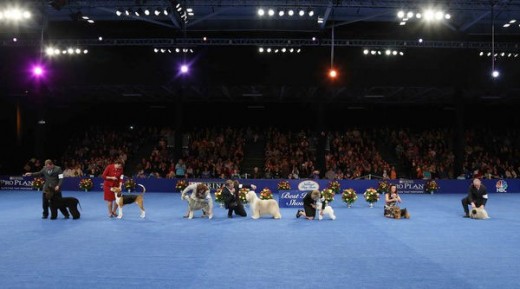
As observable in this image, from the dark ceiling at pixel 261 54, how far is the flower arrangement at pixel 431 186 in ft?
19.3

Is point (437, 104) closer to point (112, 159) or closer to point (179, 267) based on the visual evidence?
point (112, 159)

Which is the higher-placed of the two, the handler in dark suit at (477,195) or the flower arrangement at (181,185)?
the handler in dark suit at (477,195)

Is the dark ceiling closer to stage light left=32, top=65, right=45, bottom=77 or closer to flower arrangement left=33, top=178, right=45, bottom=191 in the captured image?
stage light left=32, top=65, right=45, bottom=77

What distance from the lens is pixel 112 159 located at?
3122 centimetres

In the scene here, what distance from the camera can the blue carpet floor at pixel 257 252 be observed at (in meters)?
7.52

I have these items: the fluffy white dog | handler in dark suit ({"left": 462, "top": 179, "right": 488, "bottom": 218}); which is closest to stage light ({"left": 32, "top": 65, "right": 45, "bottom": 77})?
the fluffy white dog

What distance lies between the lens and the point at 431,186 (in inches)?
1022

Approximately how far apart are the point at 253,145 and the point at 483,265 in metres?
26.4

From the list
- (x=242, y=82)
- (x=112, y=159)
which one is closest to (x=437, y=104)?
(x=242, y=82)

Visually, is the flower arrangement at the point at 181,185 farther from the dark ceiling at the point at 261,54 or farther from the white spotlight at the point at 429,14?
the white spotlight at the point at 429,14

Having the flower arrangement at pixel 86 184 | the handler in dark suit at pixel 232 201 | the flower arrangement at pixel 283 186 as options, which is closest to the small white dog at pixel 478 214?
the handler in dark suit at pixel 232 201

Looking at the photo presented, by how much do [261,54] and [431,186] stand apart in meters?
12.5

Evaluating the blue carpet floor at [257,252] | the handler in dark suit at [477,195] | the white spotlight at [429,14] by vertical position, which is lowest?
the blue carpet floor at [257,252]

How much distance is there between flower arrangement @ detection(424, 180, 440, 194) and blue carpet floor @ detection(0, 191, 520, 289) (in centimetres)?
1048
